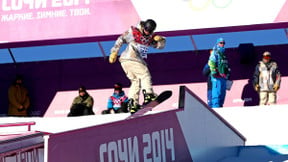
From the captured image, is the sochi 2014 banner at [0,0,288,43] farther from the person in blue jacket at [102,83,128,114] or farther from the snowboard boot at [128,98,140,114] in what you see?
the snowboard boot at [128,98,140,114]

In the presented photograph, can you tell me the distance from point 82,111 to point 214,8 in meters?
3.21

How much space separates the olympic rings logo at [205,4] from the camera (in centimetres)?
1169

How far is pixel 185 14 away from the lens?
11.9 meters

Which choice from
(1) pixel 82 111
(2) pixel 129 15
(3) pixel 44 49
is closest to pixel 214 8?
(2) pixel 129 15

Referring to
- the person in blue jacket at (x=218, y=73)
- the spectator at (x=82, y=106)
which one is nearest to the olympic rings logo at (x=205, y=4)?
the person in blue jacket at (x=218, y=73)

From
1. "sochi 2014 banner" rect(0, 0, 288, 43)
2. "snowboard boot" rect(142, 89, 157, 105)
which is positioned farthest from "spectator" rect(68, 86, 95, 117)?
"snowboard boot" rect(142, 89, 157, 105)

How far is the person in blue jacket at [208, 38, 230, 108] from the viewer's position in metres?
10.7

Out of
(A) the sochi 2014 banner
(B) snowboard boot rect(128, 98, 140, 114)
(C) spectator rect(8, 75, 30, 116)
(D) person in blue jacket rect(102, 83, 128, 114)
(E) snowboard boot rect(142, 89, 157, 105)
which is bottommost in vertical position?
(B) snowboard boot rect(128, 98, 140, 114)

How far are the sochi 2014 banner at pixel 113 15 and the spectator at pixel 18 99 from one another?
1005mm

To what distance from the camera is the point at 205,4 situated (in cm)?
1178

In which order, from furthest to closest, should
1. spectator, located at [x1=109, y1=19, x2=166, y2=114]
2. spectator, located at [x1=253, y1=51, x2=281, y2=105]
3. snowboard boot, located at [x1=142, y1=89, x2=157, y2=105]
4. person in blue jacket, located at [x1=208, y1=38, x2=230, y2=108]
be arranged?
spectator, located at [x1=253, y1=51, x2=281, y2=105] < person in blue jacket, located at [x1=208, y1=38, x2=230, y2=108] < spectator, located at [x1=109, y1=19, x2=166, y2=114] < snowboard boot, located at [x1=142, y1=89, x2=157, y2=105]

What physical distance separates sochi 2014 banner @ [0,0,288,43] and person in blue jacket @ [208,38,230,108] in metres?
1.13

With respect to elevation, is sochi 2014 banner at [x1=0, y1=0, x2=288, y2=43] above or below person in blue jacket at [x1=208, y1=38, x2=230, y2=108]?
above

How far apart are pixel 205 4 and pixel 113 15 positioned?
1.86 meters
